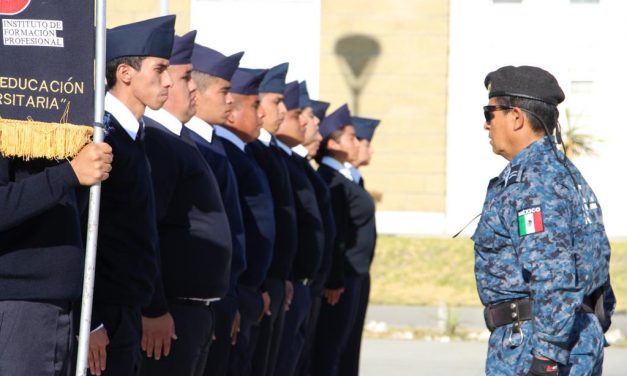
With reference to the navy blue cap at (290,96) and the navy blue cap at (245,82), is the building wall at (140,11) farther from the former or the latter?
the navy blue cap at (245,82)

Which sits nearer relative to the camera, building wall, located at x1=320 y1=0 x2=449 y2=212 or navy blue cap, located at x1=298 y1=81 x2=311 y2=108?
navy blue cap, located at x1=298 y1=81 x2=311 y2=108

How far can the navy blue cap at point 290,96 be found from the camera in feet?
30.3

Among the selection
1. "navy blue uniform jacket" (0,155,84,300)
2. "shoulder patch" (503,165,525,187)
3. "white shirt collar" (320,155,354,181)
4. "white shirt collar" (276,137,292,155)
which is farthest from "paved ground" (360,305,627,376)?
"navy blue uniform jacket" (0,155,84,300)

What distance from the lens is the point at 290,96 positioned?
929 cm

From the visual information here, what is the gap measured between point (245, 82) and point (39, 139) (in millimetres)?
3264

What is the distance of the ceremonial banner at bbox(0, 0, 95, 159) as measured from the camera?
4.87 metres

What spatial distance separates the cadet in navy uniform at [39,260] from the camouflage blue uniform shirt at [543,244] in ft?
4.54

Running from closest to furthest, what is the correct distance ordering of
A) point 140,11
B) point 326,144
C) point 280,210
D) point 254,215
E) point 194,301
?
point 194,301, point 254,215, point 280,210, point 326,144, point 140,11

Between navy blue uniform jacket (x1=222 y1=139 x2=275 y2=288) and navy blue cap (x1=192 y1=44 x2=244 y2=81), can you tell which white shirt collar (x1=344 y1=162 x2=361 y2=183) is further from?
navy blue cap (x1=192 y1=44 x2=244 y2=81)

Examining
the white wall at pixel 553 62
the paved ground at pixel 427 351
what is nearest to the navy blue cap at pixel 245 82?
the paved ground at pixel 427 351

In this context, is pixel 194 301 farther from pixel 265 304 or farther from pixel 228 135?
pixel 228 135

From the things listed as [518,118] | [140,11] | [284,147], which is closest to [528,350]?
[518,118]

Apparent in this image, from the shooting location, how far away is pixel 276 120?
8.77 meters

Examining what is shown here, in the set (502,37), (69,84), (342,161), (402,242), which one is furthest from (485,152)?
(69,84)
